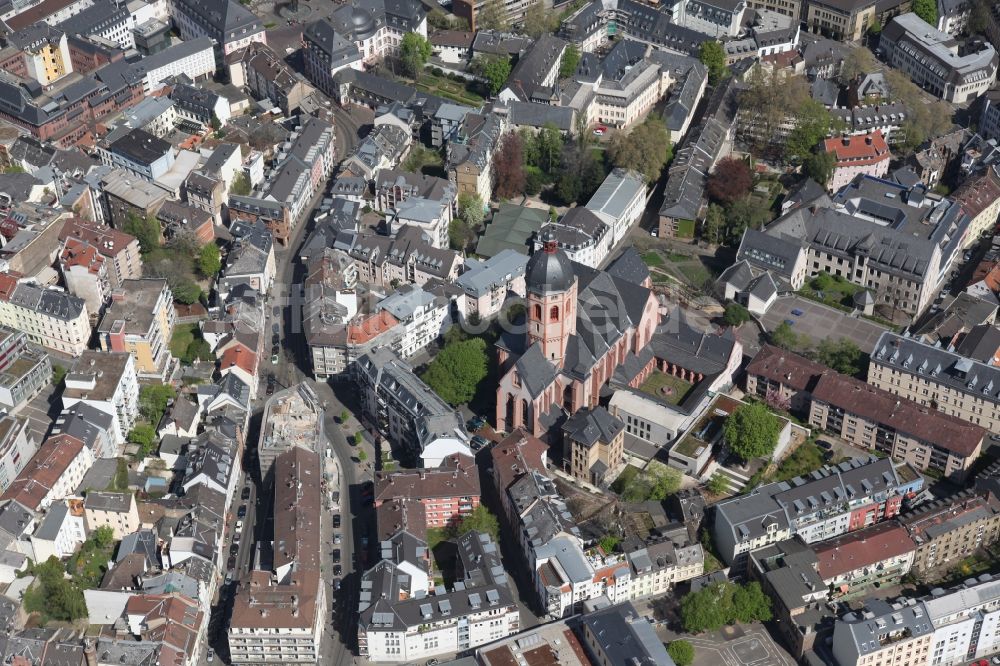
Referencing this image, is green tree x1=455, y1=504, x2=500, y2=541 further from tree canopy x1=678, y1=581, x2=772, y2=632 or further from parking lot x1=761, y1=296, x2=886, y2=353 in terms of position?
parking lot x1=761, y1=296, x2=886, y2=353

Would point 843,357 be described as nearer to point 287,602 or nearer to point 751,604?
point 751,604

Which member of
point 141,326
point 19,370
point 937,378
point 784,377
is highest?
point 937,378

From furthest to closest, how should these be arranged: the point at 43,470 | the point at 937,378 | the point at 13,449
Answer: the point at 937,378, the point at 13,449, the point at 43,470

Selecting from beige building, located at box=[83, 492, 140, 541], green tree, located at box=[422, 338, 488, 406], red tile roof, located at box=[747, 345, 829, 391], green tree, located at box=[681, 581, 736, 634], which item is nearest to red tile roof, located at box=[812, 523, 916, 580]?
green tree, located at box=[681, 581, 736, 634]

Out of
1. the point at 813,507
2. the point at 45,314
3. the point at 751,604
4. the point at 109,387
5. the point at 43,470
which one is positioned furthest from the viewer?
the point at 45,314

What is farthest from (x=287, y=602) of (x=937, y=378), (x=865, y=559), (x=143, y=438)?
(x=937, y=378)

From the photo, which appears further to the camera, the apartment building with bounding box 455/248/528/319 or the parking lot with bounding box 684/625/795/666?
the apartment building with bounding box 455/248/528/319

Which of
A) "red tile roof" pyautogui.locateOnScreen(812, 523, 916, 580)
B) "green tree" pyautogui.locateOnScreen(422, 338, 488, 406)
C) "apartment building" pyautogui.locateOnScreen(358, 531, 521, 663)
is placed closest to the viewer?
"apartment building" pyautogui.locateOnScreen(358, 531, 521, 663)

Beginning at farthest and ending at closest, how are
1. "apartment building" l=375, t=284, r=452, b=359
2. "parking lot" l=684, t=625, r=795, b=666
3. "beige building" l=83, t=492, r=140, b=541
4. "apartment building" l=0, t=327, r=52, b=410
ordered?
"apartment building" l=375, t=284, r=452, b=359, "apartment building" l=0, t=327, r=52, b=410, "beige building" l=83, t=492, r=140, b=541, "parking lot" l=684, t=625, r=795, b=666
